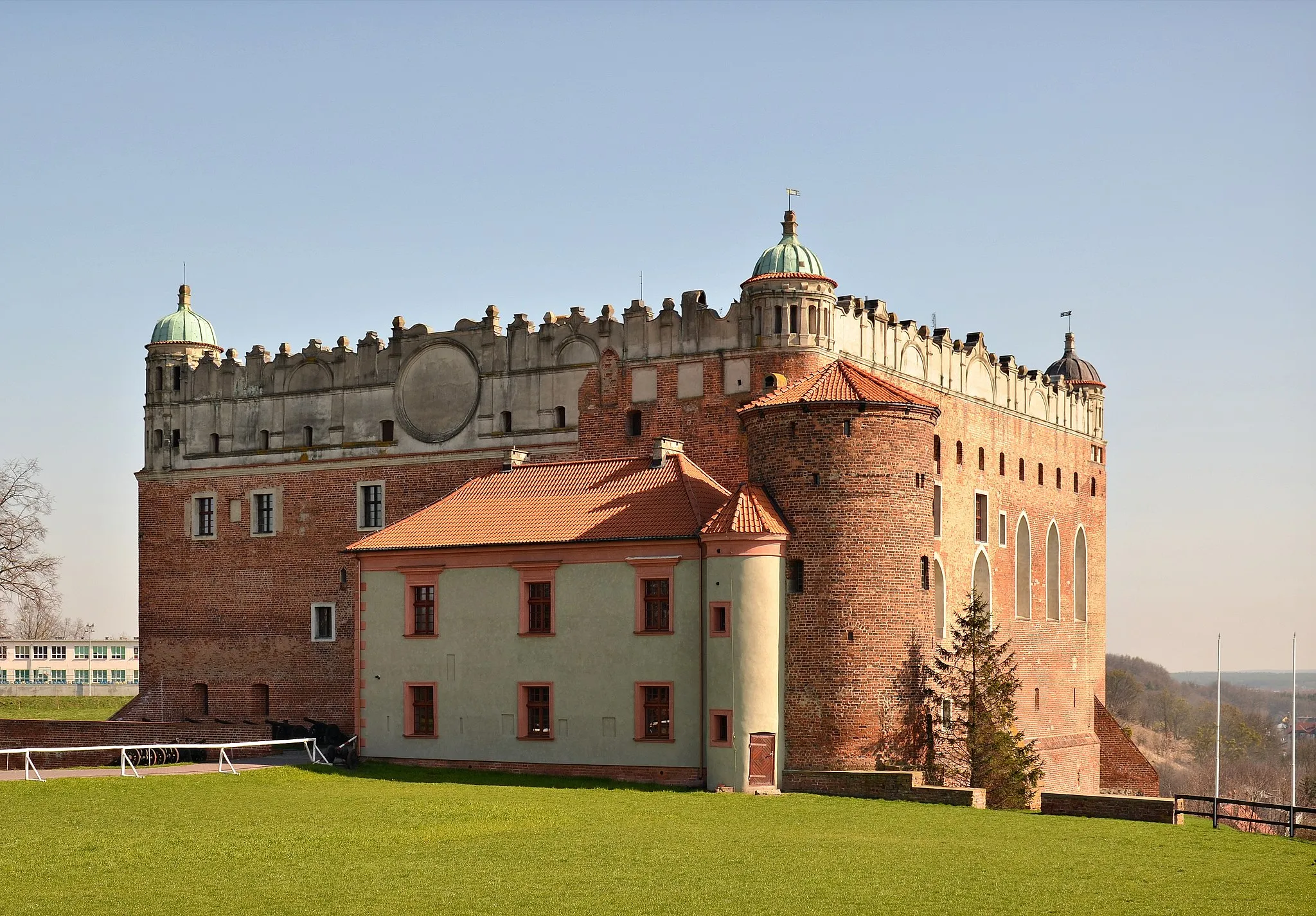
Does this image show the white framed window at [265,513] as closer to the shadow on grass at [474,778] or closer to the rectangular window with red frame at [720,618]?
the shadow on grass at [474,778]

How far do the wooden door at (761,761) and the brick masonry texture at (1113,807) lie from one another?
559 centimetres

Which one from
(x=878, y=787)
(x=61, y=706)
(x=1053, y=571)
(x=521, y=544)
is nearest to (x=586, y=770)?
(x=521, y=544)

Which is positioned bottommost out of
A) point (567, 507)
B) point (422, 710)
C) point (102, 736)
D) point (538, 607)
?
point (102, 736)

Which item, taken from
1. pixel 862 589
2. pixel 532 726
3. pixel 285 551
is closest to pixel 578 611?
pixel 532 726

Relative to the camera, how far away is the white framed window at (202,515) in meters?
56.1

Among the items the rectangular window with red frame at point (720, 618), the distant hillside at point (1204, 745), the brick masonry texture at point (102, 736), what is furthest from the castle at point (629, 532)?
the distant hillside at point (1204, 745)

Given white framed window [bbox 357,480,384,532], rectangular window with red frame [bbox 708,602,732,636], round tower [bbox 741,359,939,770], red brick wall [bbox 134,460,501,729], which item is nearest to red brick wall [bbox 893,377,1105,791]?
round tower [bbox 741,359,939,770]

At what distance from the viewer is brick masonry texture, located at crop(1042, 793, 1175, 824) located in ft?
111

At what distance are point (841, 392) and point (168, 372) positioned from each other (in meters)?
27.1

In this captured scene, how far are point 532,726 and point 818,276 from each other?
45.1ft

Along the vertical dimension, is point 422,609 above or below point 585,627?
above

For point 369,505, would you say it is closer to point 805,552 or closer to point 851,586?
point 805,552

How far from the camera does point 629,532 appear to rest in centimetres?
3994

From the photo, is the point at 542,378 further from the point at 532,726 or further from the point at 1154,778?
the point at 1154,778
